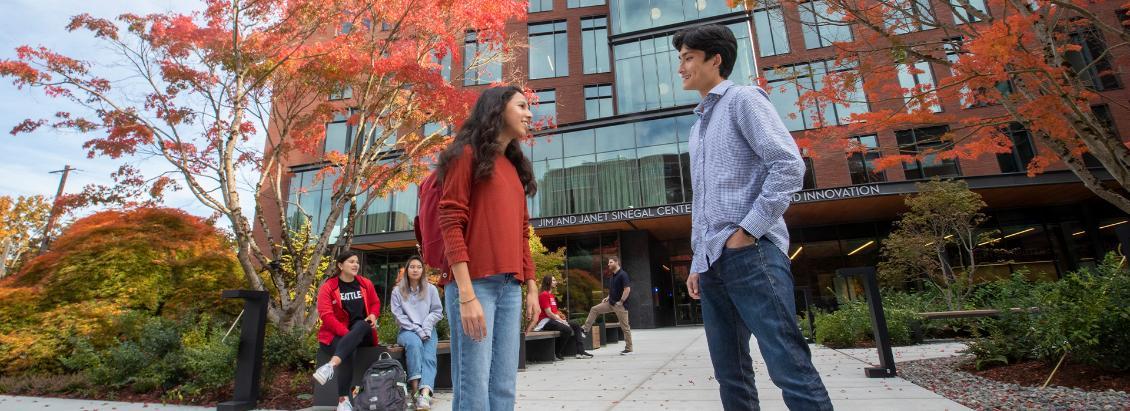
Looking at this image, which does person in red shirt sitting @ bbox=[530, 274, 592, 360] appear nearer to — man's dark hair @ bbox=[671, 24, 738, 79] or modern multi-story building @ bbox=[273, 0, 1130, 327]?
man's dark hair @ bbox=[671, 24, 738, 79]

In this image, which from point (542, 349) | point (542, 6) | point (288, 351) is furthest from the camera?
point (542, 6)

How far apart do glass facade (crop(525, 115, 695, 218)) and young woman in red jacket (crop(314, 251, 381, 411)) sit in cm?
1397

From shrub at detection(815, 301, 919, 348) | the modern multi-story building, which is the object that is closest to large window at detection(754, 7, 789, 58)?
the modern multi-story building

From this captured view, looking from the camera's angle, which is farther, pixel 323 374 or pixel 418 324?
pixel 418 324

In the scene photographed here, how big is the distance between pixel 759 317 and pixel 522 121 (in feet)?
3.97

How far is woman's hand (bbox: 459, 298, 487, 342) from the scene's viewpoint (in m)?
1.73

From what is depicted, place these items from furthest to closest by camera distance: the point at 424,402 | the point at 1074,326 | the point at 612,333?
the point at 612,333
the point at 424,402
the point at 1074,326

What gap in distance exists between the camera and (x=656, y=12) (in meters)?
21.8

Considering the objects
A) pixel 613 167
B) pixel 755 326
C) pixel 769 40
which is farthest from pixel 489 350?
pixel 769 40

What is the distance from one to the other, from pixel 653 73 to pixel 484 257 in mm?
20240

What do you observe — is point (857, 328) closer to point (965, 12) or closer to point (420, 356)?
point (420, 356)

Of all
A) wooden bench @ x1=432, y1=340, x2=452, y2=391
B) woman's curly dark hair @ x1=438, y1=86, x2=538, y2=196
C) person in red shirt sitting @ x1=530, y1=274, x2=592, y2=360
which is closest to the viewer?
woman's curly dark hair @ x1=438, y1=86, x2=538, y2=196

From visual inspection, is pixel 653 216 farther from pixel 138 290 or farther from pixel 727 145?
pixel 727 145

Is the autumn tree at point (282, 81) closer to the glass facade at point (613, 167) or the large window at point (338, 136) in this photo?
the glass facade at point (613, 167)
